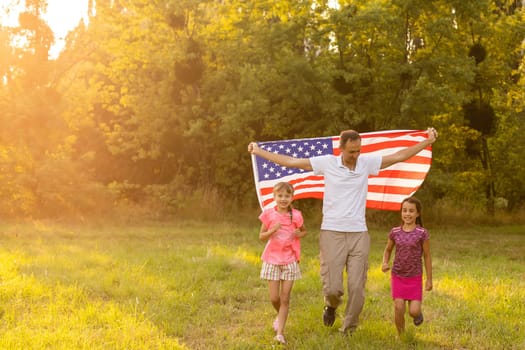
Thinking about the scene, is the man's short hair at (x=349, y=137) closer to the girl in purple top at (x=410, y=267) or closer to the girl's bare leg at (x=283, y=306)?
the girl in purple top at (x=410, y=267)

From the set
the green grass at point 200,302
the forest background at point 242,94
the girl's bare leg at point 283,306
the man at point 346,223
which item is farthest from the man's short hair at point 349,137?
the forest background at point 242,94

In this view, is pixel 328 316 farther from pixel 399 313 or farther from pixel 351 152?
pixel 351 152

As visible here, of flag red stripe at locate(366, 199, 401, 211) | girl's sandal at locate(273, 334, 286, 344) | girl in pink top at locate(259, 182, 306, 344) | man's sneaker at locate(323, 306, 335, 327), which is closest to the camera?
girl's sandal at locate(273, 334, 286, 344)

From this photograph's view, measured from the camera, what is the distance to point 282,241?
6758 mm

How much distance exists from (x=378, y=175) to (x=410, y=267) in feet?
7.05

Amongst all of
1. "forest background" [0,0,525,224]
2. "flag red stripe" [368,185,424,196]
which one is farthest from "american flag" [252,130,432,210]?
"forest background" [0,0,525,224]

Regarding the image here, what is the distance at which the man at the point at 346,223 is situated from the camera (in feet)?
21.6

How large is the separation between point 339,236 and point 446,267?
6339 millimetres

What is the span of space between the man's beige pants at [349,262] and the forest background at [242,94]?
13.9 metres

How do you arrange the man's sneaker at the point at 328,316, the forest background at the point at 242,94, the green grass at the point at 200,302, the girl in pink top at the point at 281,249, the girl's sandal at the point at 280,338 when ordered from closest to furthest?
the girl's sandal at the point at 280,338 < the green grass at the point at 200,302 < the girl in pink top at the point at 281,249 < the man's sneaker at the point at 328,316 < the forest background at the point at 242,94

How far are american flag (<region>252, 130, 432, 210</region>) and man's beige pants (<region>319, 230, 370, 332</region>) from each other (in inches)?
64.2

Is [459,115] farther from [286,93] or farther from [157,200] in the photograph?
[157,200]

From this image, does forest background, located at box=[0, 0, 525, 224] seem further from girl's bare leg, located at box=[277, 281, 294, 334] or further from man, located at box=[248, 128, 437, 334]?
girl's bare leg, located at box=[277, 281, 294, 334]

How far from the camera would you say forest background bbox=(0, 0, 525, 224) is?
819 inches
